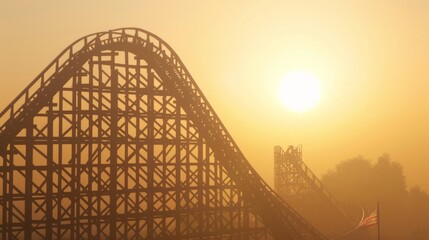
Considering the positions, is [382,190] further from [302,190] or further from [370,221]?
[370,221]

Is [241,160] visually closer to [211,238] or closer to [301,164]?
[211,238]

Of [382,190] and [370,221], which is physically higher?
[382,190]

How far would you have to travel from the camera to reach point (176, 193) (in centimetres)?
2198

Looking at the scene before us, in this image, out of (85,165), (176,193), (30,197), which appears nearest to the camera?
(30,197)

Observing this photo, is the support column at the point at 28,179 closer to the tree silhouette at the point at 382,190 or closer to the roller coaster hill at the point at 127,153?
the roller coaster hill at the point at 127,153

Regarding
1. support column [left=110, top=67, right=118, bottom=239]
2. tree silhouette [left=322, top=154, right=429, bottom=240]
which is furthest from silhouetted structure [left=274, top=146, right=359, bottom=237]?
support column [left=110, top=67, right=118, bottom=239]

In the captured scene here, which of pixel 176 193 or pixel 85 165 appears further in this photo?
pixel 176 193

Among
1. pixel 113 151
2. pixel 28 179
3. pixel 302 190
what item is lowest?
pixel 28 179

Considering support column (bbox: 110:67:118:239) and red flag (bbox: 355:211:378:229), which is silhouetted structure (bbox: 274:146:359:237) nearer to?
red flag (bbox: 355:211:378:229)

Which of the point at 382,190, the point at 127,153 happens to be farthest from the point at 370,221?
the point at 382,190

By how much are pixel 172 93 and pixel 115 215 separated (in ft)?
16.7

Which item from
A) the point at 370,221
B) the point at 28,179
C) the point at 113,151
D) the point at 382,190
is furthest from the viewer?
the point at 382,190

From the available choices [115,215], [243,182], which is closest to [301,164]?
[243,182]

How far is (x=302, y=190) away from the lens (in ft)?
137
